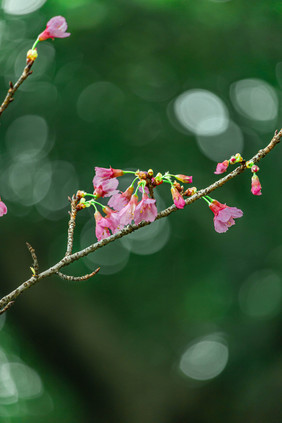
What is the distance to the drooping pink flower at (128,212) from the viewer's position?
2.46 ft

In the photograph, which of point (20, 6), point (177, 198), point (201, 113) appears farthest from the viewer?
point (201, 113)

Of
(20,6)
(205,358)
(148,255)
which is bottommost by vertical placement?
(205,358)

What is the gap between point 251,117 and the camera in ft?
14.8

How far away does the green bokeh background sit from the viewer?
3.87 metres

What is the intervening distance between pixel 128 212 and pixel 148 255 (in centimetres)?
357

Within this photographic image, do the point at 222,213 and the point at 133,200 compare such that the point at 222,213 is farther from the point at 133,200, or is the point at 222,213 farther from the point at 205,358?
the point at 205,358

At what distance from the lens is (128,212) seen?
30.0 inches

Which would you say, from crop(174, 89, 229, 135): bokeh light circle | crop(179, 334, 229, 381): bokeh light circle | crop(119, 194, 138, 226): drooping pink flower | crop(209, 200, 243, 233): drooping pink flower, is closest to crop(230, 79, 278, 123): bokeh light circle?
crop(174, 89, 229, 135): bokeh light circle

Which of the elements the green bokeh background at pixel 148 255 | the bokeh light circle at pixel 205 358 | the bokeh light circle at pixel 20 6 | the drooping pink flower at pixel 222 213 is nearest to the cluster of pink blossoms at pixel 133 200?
the drooping pink flower at pixel 222 213

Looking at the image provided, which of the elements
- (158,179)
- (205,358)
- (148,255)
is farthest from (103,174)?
(205,358)

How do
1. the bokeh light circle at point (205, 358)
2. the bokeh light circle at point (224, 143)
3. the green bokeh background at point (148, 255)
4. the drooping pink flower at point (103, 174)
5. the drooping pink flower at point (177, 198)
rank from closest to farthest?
the drooping pink flower at point (177, 198) → the drooping pink flower at point (103, 174) → the green bokeh background at point (148, 255) → the bokeh light circle at point (205, 358) → the bokeh light circle at point (224, 143)

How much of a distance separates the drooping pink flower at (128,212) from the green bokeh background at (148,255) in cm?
310

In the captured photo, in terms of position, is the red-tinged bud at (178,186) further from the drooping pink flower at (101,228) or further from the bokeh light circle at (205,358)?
the bokeh light circle at (205,358)

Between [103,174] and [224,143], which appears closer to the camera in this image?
[103,174]
